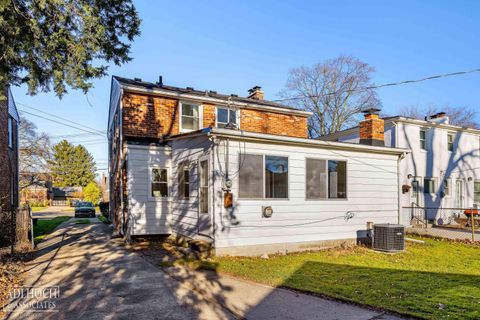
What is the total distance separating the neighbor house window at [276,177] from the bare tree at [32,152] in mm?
31972

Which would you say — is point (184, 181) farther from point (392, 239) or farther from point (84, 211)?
point (84, 211)

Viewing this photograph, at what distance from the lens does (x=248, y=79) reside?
2150 cm

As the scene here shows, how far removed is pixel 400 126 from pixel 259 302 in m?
15.7

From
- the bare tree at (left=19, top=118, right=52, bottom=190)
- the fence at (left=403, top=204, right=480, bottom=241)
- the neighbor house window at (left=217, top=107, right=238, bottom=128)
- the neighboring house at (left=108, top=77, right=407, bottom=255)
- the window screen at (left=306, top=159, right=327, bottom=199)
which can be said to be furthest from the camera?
the bare tree at (left=19, top=118, right=52, bottom=190)

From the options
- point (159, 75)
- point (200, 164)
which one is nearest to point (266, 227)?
point (200, 164)

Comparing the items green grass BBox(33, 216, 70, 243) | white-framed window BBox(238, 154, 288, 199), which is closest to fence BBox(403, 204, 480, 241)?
white-framed window BBox(238, 154, 288, 199)

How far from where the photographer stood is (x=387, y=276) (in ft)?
23.9

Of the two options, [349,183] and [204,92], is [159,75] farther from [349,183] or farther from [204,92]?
[349,183]

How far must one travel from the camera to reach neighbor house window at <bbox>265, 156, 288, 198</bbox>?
9805 millimetres

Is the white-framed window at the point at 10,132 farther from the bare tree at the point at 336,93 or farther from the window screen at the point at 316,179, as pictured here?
the bare tree at the point at 336,93

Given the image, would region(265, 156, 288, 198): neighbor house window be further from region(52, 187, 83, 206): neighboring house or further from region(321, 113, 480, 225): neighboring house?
region(52, 187, 83, 206): neighboring house

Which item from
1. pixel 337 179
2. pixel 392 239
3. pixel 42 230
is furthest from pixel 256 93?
pixel 42 230

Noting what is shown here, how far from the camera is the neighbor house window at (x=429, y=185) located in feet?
62.8

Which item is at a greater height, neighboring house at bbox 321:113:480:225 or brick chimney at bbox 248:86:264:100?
brick chimney at bbox 248:86:264:100
